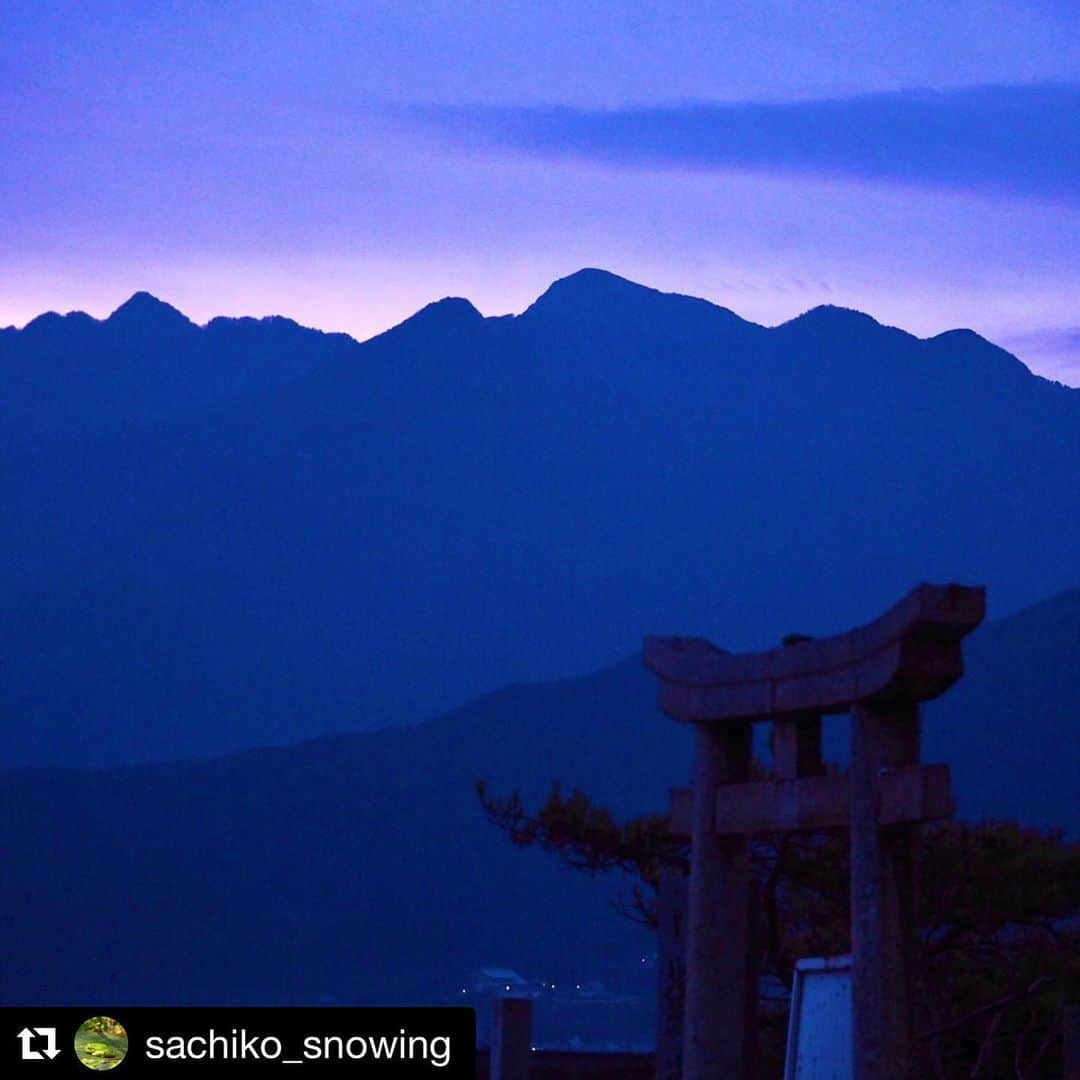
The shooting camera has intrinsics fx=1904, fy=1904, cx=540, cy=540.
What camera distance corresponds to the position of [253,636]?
9494 centimetres

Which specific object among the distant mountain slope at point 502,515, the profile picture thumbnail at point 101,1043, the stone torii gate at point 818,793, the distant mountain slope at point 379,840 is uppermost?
the distant mountain slope at point 502,515

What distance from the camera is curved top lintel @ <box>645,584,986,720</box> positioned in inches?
349

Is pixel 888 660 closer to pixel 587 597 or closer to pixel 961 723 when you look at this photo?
pixel 961 723

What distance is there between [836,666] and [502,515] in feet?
294

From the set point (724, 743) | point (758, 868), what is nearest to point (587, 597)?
point (758, 868)

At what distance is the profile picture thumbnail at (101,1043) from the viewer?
573 centimetres

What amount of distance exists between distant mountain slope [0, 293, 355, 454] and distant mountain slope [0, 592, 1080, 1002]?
29.7 metres

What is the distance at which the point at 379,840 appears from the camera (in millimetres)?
73438

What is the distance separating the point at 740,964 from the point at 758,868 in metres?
7.78
